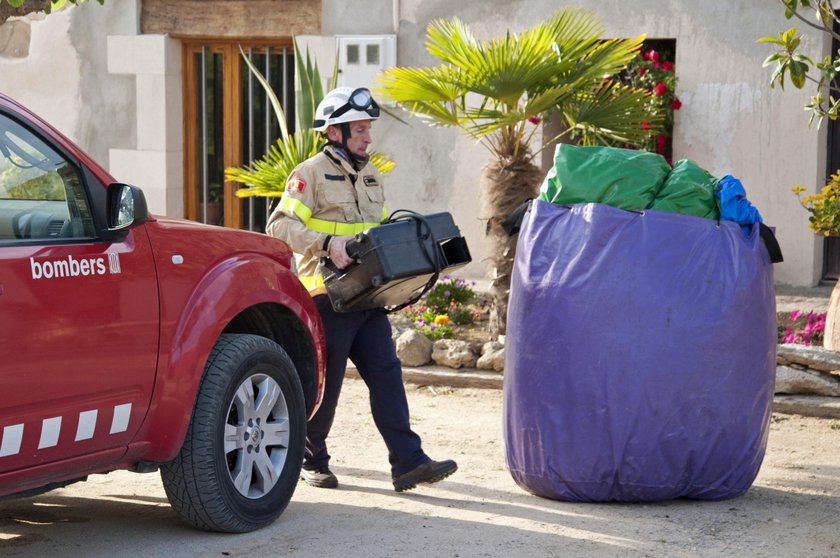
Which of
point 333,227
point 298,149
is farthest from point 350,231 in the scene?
point 298,149

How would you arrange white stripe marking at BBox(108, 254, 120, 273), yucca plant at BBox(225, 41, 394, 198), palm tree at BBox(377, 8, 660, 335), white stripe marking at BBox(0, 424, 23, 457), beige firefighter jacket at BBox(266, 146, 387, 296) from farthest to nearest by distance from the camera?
yucca plant at BBox(225, 41, 394, 198) → palm tree at BBox(377, 8, 660, 335) → beige firefighter jacket at BBox(266, 146, 387, 296) → white stripe marking at BBox(108, 254, 120, 273) → white stripe marking at BBox(0, 424, 23, 457)

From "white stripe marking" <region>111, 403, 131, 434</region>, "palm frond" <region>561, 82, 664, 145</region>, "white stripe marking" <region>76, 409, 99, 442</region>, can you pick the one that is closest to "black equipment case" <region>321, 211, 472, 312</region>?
"white stripe marking" <region>111, 403, 131, 434</region>

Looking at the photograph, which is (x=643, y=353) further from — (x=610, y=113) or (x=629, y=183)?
(x=610, y=113)

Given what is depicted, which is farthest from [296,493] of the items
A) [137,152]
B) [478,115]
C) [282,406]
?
[137,152]

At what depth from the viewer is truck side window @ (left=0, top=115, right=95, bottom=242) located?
4633mm

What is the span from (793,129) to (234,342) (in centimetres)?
634

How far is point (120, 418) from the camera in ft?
15.9

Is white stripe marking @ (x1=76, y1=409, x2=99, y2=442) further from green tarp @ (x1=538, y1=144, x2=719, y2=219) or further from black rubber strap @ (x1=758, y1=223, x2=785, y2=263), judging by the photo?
black rubber strap @ (x1=758, y1=223, x2=785, y2=263)

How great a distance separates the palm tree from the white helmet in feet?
9.40

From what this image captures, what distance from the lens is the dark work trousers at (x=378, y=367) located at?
6.12 meters

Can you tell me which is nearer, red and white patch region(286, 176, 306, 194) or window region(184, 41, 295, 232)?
red and white patch region(286, 176, 306, 194)

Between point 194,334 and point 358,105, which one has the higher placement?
point 358,105

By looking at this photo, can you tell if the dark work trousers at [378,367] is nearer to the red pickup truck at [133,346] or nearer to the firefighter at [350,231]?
the firefighter at [350,231]

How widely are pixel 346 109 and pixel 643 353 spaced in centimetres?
172
